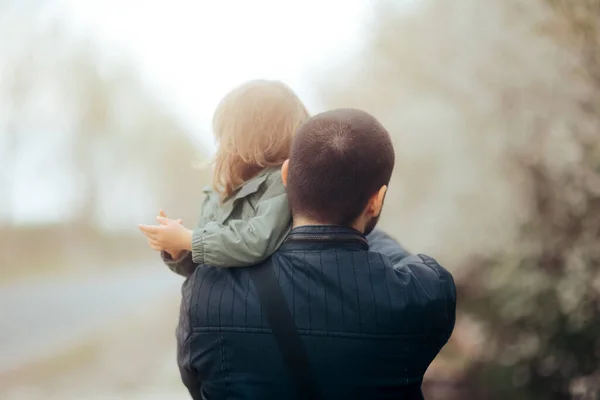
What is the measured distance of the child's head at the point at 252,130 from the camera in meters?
0.92

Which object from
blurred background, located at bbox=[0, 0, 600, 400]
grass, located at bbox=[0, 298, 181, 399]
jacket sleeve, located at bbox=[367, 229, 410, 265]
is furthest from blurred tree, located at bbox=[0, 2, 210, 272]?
jacket sleeve, located at bbox=[367, 229, 410, 265]

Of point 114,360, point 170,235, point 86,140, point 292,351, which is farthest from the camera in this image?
point 114,360

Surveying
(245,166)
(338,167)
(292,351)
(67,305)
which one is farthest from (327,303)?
(67,305)

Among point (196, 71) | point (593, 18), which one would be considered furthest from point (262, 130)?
point (593, 18)

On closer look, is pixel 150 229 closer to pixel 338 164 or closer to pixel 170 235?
pixel 170 235

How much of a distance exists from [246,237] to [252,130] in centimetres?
20

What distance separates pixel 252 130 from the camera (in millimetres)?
921

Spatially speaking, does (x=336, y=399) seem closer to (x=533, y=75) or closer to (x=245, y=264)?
(x=245, y=264)

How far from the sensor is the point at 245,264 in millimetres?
800

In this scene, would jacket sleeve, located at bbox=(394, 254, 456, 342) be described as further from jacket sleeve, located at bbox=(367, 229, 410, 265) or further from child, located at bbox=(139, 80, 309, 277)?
child, located at bbox=(139, 80, 309, 277)

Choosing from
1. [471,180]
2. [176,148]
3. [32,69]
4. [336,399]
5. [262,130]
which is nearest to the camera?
[336,399]

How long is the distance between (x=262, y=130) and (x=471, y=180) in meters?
1.47

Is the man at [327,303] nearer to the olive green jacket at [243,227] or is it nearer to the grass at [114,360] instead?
the olive green jacket at [243,227]

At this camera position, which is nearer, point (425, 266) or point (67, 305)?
point (425, 266)
